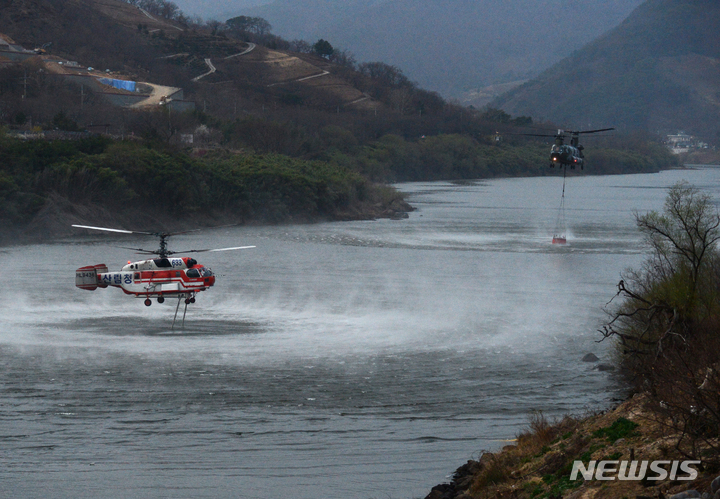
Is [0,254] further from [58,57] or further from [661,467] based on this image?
[58,57]

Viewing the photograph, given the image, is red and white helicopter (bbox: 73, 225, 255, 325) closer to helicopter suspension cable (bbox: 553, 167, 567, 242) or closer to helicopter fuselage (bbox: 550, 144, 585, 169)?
helicopter fuselage (bbox: 550, 144, 585, 169)

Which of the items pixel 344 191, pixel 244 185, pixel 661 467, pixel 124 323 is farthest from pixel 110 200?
pixel 661 467

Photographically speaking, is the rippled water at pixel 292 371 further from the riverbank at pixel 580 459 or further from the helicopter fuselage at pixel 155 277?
the helicopter fuselage at pixel 155 277

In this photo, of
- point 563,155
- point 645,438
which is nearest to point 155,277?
point 645,438

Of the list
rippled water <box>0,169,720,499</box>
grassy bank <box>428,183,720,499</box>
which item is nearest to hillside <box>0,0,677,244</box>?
rippled water <box>0,169,720,499</box>

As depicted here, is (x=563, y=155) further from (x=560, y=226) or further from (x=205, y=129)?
(x=205, y=129)

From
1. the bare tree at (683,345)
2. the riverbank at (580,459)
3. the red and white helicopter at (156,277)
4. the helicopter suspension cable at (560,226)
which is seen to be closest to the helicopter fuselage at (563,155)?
the bare tree at (683,345)
